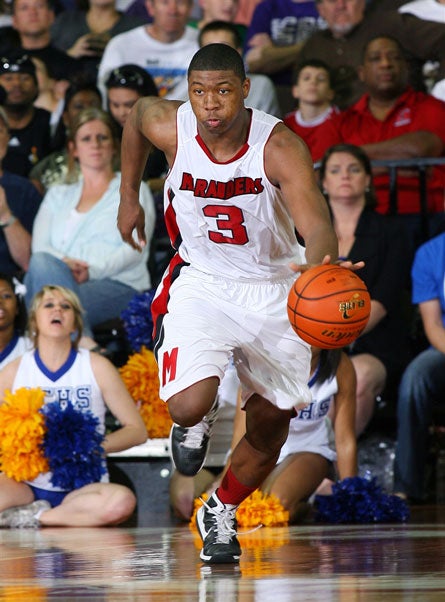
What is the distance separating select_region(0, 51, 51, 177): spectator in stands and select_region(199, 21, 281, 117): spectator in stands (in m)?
1.44

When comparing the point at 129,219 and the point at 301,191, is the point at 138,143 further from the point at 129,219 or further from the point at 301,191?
the point at 301,191

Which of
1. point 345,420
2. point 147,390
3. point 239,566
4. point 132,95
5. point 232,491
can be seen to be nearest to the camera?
point 239,566

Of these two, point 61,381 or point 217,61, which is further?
point 61,381

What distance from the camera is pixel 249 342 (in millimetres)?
4539

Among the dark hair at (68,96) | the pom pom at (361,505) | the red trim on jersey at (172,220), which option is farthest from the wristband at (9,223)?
the red trim on jersey at (172,220)

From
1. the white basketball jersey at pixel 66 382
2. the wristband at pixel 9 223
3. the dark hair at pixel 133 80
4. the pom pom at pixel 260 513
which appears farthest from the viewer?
the dark hair at pixel 133 80

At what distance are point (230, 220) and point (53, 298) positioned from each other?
102 inches

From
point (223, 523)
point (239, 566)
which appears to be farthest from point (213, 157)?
point (239, 566)

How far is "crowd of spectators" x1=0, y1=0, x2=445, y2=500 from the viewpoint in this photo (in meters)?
7.53

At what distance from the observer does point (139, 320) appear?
7289 millimetres

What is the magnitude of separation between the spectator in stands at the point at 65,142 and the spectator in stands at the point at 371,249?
203cm

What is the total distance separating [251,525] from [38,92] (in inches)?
190

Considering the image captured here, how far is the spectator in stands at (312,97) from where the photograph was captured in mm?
8852

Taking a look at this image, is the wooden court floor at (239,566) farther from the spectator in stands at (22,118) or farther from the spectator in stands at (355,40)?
the spectator in stands at (355,40)
